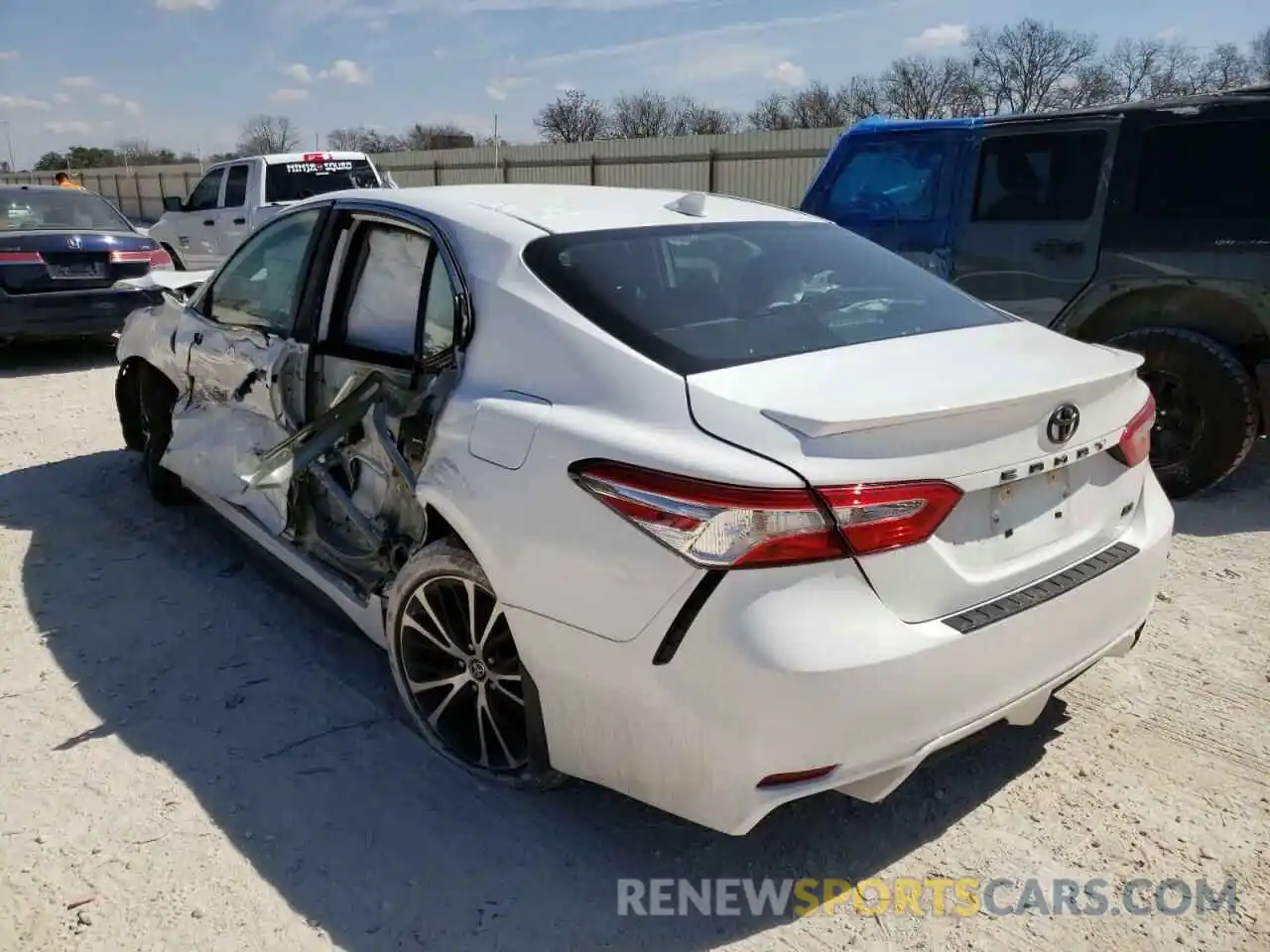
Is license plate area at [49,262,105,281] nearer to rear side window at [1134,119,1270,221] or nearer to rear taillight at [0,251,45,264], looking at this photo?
rear taillight at [0,251,45,264]

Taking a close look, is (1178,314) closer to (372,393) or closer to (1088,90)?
(372,393)

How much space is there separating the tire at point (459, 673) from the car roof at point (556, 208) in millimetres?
957

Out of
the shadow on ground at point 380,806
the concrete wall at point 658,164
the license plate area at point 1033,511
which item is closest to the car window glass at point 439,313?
the shadow on ground at point 380,806

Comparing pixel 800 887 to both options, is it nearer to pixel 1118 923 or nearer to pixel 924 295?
pixel 1118 923

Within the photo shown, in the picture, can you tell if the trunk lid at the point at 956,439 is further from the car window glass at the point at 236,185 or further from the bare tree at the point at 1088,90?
the bare tree at the point at 1088,90

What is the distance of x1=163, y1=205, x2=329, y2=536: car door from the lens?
3.67 meters

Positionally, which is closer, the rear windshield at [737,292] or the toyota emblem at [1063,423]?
the toyota emblem at [1063,423]

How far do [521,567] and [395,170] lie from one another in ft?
97.6

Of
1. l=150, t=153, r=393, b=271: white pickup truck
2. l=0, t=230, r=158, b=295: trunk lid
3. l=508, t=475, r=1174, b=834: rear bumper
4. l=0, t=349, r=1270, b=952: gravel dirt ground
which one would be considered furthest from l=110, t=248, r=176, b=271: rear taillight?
l=508, t=475, r=1174, b=834: rear bumper

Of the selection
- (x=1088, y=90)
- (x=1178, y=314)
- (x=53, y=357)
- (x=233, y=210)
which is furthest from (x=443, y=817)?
(x=1088, y=90)

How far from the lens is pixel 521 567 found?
2.40 m

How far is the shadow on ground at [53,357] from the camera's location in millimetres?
9039

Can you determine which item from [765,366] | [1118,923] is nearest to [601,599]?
[765,366]

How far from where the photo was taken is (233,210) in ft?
40.3
